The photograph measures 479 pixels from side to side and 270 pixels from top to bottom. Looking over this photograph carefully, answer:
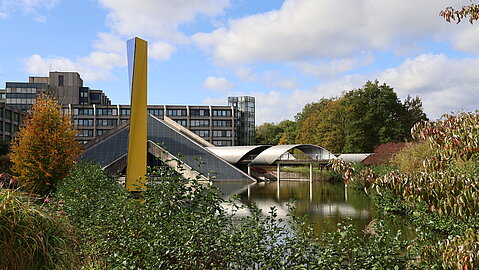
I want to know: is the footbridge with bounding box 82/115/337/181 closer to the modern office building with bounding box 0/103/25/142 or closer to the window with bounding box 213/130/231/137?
the modern office building with bounding box 0/103/25/142

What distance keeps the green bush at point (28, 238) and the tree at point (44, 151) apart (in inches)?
533

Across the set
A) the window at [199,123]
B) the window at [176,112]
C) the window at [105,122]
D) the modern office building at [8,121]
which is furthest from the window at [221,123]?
the modern office building at [8,121]

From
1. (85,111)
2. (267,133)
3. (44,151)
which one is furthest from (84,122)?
(44,151)

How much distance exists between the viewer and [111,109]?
86375mm

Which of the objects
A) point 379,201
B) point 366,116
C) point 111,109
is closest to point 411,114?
point 366,116

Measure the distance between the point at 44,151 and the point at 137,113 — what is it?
677 centimetres

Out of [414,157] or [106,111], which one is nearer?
[414,157]

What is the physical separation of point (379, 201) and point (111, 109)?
73.4 meters

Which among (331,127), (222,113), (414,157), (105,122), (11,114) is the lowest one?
(414,157)

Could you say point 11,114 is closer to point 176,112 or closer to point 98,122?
point 98,122

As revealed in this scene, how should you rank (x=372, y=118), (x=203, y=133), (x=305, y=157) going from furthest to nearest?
(x=203, y=133) → (x=372, y=118) → (x=305, y=157)

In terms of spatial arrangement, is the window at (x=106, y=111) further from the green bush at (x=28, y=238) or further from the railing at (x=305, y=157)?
the green bush at (x=28, y=238)

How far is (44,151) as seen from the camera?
17891mm

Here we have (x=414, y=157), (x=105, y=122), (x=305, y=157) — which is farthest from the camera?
(x=105, y=122)
